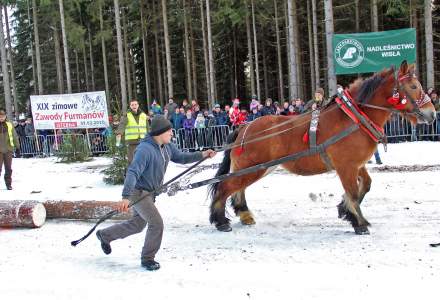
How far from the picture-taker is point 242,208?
271 inches

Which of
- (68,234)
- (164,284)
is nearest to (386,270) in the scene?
(164,284)

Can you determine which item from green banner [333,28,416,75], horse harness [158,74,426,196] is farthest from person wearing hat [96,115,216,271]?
green banner [333,28,416,75]

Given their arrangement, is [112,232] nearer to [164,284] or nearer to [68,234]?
[164,284]

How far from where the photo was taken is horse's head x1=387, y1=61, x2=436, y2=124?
5824 mm

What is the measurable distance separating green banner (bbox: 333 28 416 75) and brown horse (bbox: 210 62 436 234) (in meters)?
8.58

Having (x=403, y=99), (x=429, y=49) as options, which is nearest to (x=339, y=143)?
(x=403, y=99)

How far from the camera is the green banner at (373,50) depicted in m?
14.4

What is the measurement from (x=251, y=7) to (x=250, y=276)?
79.8 ft

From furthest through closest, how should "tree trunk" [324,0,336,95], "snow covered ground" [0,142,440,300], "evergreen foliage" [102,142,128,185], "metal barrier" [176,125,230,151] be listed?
"metal barrier" [176,125,230,151]
"tree trunk" [324,0,336,95]
"evergreen foliage" [102,142,128,185]
"snow covered ground" [0,142,440,300]

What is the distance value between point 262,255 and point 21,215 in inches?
152

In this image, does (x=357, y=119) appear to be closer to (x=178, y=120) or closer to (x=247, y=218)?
(x=247, y=218)

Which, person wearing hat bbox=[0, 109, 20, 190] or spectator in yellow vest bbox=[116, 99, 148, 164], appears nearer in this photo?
spectator in yellow vest bbox=[116, 99, 148, 164]

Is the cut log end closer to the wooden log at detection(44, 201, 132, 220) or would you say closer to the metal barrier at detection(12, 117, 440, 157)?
the wooden log at detection(44, 201, 132, 220)

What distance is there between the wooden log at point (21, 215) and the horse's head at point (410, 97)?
17.3 feet
